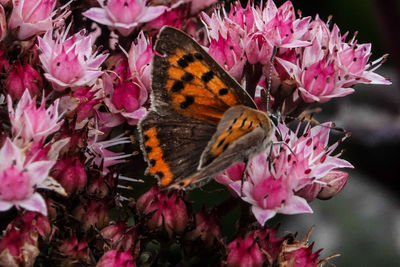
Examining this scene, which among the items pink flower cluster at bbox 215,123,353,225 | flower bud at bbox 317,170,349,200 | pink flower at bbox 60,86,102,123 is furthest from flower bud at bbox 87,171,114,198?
flower bud at bbox 317,170,349,200

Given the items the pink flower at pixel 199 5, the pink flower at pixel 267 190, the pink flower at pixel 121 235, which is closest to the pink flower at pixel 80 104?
the pink flower at pixel 121 235

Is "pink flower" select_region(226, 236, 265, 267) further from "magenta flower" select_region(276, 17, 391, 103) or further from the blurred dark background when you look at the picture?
the blurred dark background

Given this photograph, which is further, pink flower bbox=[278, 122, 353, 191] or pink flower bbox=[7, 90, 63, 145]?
pink flower bbox=[278, 122, 353, 191]

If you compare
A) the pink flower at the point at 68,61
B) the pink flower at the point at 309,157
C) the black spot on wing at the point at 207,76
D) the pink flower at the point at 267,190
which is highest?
the black spot on wing at the point at 207,76

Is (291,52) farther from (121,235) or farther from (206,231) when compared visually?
(121,235)

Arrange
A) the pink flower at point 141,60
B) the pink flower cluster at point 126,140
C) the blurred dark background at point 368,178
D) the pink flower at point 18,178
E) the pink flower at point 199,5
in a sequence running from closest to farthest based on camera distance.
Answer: the pink flower at point 18,178, the pink flower cluster at point 126,140, the pink flower at point 141,60, the pink flower at point 199,5, the blurred dark background at point 368,178

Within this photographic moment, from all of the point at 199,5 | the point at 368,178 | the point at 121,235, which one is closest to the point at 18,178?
the point at 121,235

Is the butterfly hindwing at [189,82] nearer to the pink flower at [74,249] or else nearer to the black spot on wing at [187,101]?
the black spot on wing at [187,101]
